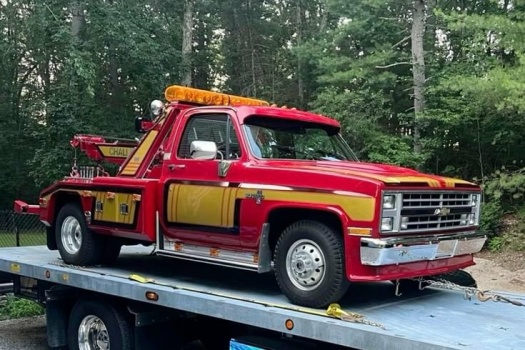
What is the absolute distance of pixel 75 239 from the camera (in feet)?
23.5

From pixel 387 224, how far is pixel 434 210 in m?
0.69

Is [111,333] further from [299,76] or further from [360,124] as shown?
[299,76]

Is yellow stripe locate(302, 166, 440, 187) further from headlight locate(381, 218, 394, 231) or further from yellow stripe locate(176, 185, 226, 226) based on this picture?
yellow stripe locate(176, 185, 226, 226)

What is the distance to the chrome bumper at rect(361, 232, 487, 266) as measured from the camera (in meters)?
4.45

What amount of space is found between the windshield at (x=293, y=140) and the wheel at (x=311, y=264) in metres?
0.97

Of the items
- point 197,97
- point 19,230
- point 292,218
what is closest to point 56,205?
point 197,97

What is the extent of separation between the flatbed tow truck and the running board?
1cm

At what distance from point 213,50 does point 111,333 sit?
24.7 metres

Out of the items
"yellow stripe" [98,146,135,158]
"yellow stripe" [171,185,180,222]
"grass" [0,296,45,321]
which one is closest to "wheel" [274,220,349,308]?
"yellow stripe" [171,185,180,222]

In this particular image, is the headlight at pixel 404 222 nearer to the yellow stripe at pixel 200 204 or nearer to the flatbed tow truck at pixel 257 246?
the flatbed tow truck at pixel 257 246

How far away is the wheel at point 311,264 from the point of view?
466cm

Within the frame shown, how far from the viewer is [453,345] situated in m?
3.64

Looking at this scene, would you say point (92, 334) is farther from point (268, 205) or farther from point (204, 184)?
point (268, 205)

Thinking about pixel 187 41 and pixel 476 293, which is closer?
pixel 476 293
